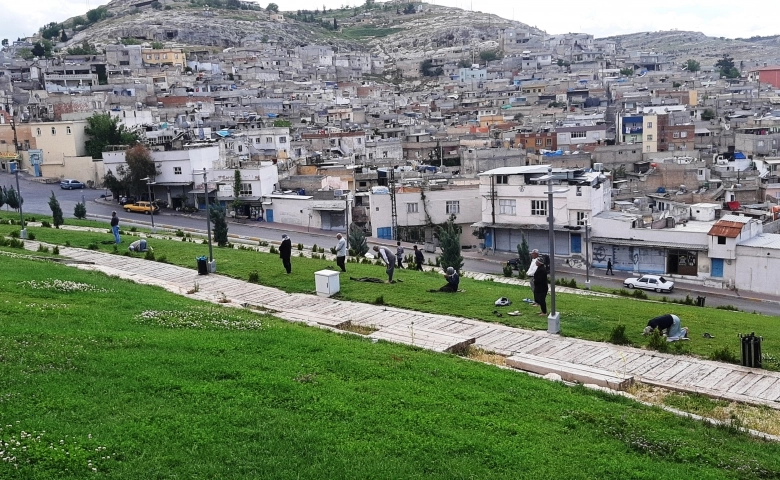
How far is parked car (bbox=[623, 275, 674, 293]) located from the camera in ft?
108

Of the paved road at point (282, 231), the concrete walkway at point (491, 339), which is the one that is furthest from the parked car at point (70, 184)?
the concrete walkway at point (491, 339)

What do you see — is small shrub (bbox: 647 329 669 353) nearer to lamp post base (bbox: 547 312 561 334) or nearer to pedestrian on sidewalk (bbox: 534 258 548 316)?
lamp post base (bbox: 547 312 561 334)

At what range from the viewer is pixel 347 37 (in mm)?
179000

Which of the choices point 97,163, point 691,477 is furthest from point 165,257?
point 97,163

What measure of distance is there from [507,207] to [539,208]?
1.67 meters

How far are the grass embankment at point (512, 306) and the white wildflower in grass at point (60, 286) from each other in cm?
432

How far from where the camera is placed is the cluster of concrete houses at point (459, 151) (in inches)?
1486

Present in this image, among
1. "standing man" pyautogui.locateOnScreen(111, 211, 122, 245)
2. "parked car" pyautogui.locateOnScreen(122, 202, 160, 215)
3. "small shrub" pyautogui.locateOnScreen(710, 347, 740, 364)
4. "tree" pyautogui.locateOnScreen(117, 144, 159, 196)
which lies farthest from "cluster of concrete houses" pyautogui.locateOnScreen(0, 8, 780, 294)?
"standing man" pyautogui.locateOnScreen(111, 211, 122, 245)

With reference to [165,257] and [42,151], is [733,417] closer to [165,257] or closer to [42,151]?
[165,257]

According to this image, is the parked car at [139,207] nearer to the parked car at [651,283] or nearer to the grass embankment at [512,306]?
the grass embankment at [512,306]

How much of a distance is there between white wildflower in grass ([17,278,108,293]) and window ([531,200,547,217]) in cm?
2675

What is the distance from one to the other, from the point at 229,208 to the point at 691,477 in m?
43.0

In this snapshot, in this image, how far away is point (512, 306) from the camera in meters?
16.5

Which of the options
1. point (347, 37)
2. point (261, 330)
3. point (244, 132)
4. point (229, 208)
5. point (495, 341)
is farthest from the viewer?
point (347, 37)
